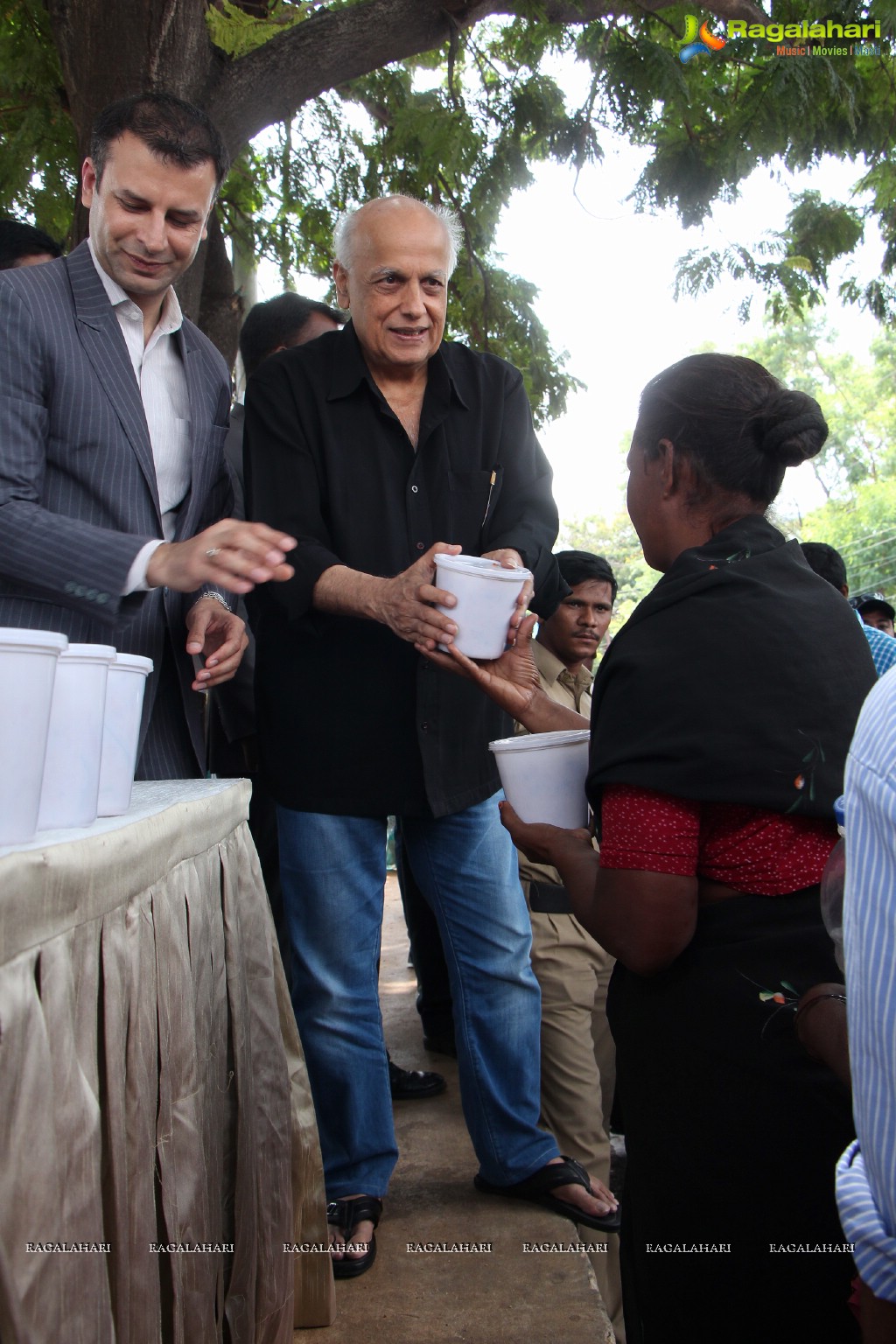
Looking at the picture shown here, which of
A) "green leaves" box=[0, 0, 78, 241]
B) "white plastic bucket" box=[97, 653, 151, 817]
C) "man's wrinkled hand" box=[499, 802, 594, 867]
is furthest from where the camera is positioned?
"green leaves" box=[0, 0, 78, 241]

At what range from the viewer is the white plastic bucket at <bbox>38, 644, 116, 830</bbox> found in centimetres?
124

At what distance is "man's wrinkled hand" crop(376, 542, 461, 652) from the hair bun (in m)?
0.64

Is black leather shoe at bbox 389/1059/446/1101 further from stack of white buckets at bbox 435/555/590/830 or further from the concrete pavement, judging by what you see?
stack of white buckets at bbox 435/555/590/830

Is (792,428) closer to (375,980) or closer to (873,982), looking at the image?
(873,982)

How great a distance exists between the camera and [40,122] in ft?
14.9

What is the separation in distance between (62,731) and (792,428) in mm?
1143

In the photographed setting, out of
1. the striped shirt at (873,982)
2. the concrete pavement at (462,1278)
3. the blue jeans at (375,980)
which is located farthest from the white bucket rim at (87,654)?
the concrete pavement at (462,1278)

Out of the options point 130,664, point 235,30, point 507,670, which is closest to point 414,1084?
point 507,670

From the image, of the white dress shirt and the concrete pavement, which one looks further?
the white dress shirt

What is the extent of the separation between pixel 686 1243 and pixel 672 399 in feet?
4.22

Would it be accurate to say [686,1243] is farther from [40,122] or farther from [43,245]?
[40,122]

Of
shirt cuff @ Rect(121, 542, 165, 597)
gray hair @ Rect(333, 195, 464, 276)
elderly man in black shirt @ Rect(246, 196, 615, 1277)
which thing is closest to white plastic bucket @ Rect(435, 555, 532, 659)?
elderly man in black shirt @ Rect(246, 196, 615, 1277)

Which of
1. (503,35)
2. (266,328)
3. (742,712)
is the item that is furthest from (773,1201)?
(503,35)

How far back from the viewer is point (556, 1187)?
8.40 ft
